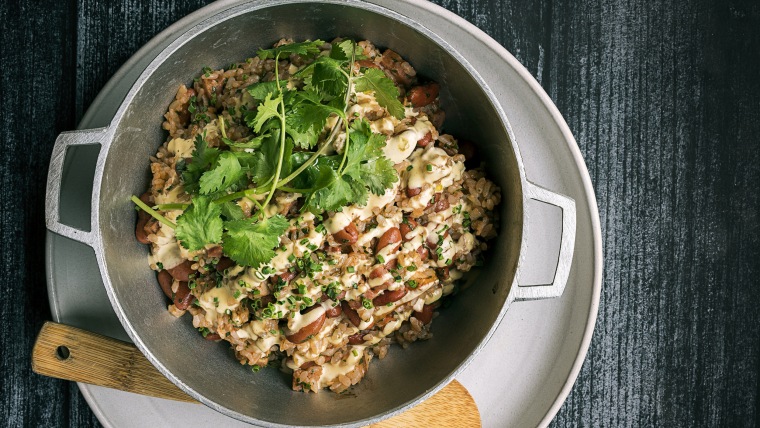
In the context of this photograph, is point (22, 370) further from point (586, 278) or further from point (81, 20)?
point (586, 278)

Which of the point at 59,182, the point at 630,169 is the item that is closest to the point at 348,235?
the point at 59,182

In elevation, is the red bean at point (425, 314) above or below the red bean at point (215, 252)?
below

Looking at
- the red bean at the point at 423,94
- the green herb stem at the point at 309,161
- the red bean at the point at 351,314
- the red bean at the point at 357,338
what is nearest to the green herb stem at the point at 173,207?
the green herb stem at the point at 309,161

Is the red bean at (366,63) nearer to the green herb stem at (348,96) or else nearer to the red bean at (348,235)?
the green herb stem at (348,96)

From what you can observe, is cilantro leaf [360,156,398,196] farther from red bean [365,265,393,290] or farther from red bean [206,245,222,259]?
red bean [206,245,222,259]

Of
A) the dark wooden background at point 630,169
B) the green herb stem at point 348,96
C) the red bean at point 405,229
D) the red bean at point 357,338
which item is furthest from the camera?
the dark wooden background at point 630,169

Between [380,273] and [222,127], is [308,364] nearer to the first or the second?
[380,273]
